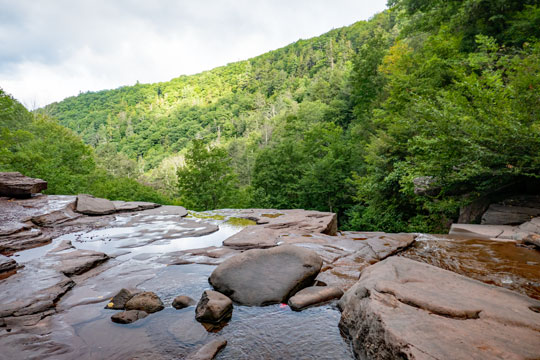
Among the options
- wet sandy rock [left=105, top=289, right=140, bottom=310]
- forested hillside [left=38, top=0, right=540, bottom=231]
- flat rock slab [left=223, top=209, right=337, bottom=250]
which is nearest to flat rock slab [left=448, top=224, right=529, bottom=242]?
forested hillside [left=38, top=0, right=540, bottom=231]

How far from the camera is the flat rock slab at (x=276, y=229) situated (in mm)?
6137

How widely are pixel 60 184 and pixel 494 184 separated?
2630cm

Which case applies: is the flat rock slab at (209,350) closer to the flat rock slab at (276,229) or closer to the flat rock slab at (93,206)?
the flat rock slab at (276,229)

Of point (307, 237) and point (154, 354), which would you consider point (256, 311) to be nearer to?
point (154, 354)

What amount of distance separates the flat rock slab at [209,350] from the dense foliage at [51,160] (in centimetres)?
2310

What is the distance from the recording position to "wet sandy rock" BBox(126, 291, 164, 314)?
331cm

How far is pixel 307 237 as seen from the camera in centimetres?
672

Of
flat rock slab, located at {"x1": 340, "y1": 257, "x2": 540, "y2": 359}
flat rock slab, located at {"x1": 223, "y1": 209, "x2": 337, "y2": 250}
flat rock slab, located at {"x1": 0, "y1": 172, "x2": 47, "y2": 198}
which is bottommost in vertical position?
flat rock slab, located at {"x1": 223, "y1": 209, "x2": 337, "y2": 250}

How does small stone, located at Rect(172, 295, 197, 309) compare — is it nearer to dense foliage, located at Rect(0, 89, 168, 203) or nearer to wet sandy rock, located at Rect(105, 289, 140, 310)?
wet sandy rock, located at Rect(105, 289, 140, 310)

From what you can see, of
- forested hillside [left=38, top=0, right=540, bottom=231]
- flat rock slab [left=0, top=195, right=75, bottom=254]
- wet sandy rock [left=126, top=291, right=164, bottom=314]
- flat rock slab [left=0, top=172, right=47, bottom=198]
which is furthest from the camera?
flat rock slab [left=0, top=172, right=47, bottom=198]

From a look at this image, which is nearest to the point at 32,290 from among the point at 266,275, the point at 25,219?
the point at 266,275

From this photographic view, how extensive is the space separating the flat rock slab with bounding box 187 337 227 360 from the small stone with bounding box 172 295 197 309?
93cm

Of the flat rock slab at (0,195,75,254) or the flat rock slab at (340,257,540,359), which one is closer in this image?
the flat rock slab at (340,257,540,359)

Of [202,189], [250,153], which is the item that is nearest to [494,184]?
[202,189]
